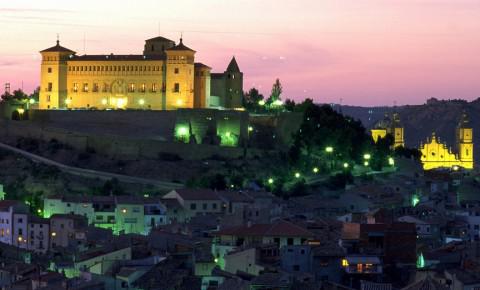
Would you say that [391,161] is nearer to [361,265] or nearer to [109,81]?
[109,81]

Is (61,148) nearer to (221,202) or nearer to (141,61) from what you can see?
(141,61)

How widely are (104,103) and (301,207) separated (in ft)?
69.7

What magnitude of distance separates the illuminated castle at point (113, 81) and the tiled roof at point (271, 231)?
30617 mm

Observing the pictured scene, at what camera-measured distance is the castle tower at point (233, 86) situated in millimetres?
72125

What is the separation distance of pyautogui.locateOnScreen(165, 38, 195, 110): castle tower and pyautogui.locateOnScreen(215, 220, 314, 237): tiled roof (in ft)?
97.7

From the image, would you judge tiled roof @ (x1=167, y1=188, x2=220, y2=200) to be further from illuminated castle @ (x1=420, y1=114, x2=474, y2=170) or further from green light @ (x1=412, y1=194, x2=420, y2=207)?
illuminated castle @ (x1=420, y1=114, x2=474, y2=170)

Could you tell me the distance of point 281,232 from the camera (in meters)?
38.4

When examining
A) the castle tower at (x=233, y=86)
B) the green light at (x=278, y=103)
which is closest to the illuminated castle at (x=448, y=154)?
the green light at (x=278, y=103)

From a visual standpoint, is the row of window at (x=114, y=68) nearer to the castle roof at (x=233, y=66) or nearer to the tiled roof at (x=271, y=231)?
the castle roof at (x=233, y=66)

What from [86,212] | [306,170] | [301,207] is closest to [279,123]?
[306,170]

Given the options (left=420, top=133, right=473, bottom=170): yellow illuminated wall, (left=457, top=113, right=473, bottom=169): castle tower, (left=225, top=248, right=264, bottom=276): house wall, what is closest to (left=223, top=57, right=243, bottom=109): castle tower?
(left=420, top=133, right=473, bottom=170): yellow illuminated wall

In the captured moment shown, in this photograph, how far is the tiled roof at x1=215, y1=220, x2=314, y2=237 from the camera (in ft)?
126

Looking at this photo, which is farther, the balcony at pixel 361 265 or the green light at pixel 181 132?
the green light at pixel 181 132

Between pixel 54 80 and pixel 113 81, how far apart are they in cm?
289
